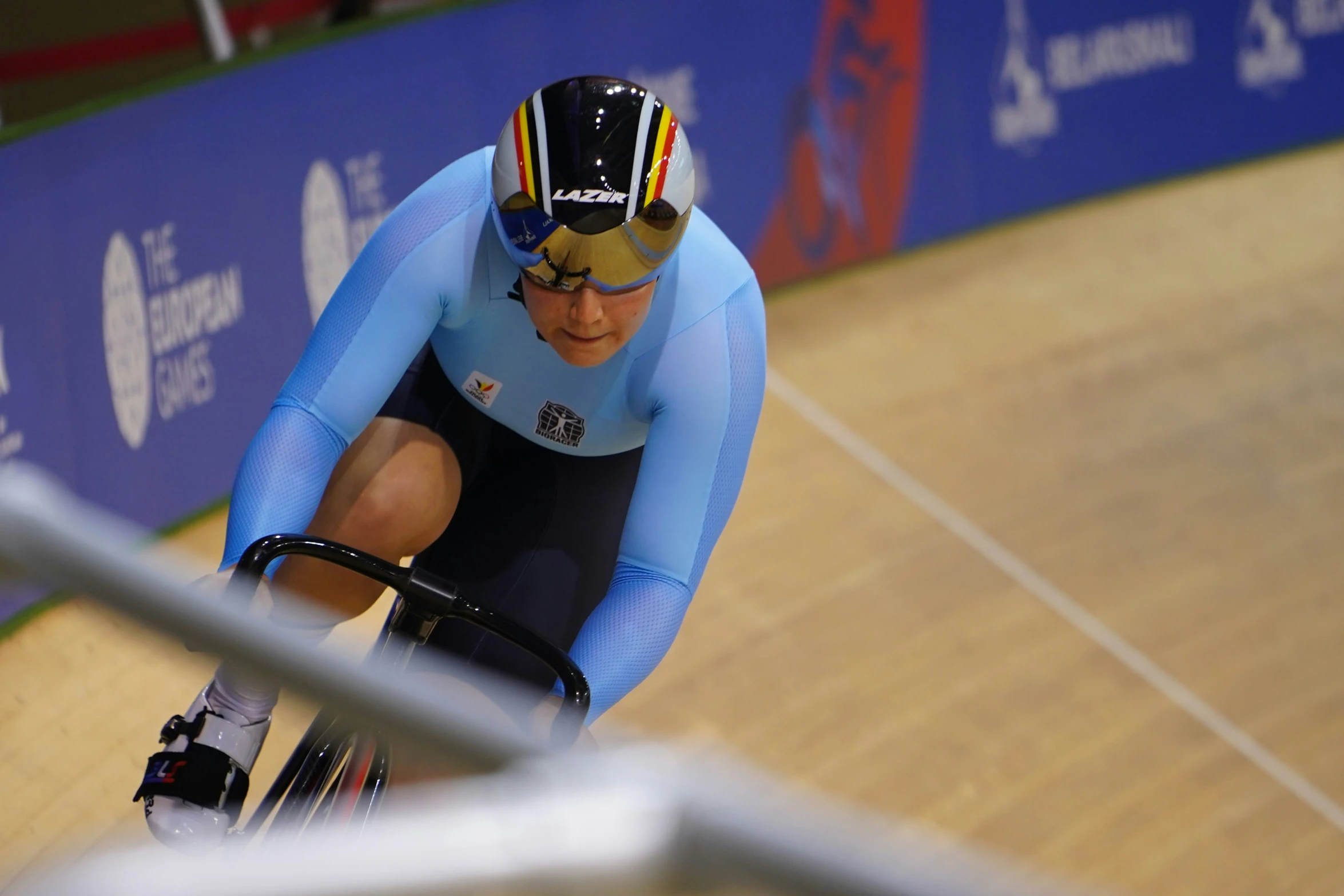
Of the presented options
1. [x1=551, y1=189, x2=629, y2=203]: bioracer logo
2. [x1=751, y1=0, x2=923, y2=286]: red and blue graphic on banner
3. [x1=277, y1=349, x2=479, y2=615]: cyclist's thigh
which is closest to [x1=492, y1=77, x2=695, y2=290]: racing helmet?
[x1=551, y1=189, x2=629, y2=203]: bioracer logo

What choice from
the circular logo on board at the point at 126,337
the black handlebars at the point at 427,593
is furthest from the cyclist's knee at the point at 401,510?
the circular logo on board at the point at 126,337

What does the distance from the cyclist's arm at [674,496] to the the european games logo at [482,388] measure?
0.26 m

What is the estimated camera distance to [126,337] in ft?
13.1

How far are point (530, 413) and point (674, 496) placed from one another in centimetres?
36

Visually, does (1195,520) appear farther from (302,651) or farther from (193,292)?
(302,651)

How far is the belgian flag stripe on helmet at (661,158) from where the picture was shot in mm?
1979

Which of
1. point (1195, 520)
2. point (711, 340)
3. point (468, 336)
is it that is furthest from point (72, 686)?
point (1195, 520)

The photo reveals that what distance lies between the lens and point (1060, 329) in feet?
19.5

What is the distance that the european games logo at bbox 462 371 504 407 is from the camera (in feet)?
7.68

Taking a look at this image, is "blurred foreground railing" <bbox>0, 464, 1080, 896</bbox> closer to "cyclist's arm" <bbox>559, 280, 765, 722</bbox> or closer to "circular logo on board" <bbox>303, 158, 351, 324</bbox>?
"cyclist's arm" <bbox>559, 280, 765, 722</bbox>

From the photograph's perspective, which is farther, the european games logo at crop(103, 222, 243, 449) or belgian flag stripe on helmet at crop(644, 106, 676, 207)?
the european games logo at crop(103, 222, 243, 449)

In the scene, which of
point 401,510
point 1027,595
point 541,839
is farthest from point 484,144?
point 541,839

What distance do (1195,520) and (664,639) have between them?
333cm

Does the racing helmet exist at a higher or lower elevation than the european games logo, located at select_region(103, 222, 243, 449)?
higher
